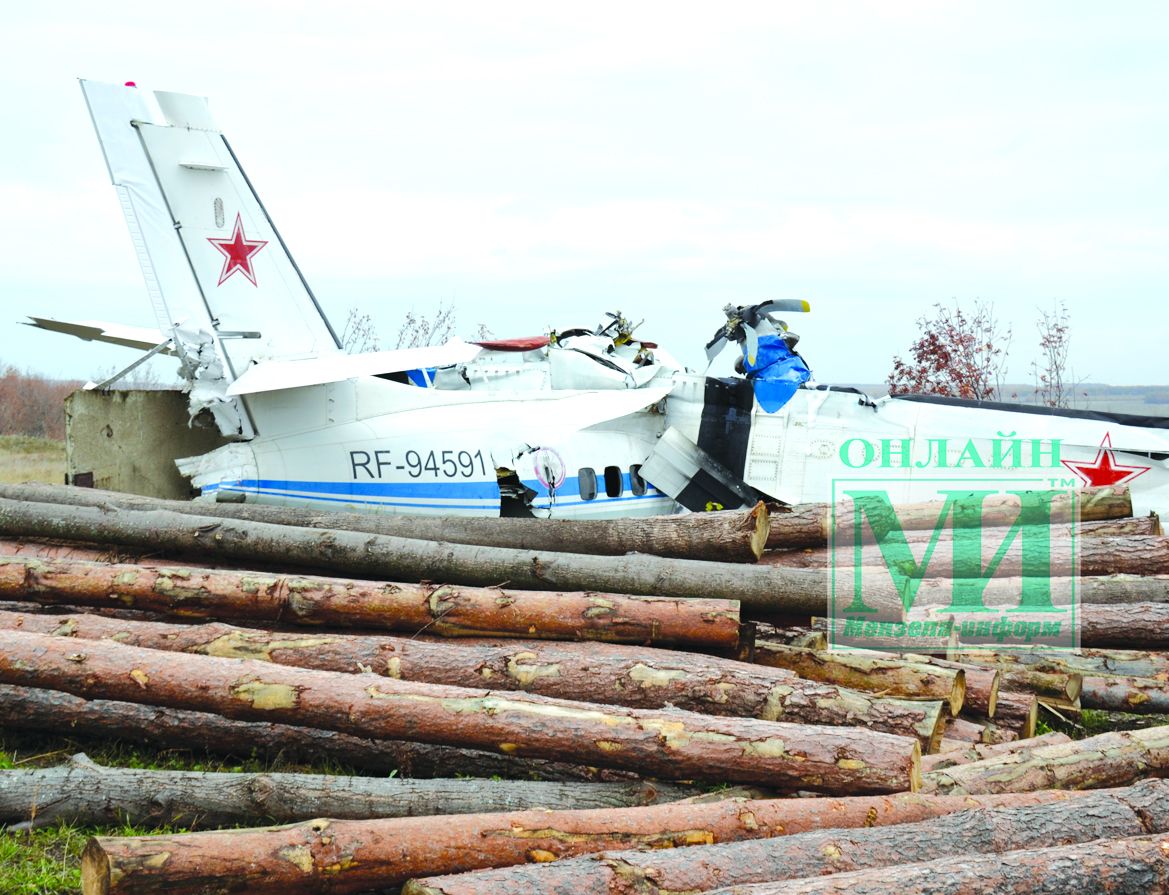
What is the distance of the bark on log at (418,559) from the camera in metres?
7.25

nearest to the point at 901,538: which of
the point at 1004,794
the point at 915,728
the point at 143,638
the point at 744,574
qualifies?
the point at 744,574

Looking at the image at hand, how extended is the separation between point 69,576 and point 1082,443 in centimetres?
923

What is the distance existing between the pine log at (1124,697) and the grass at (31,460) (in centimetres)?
1714

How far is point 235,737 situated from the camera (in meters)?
6.23

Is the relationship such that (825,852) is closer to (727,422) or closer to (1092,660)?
(1092,660)

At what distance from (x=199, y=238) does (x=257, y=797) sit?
916cm

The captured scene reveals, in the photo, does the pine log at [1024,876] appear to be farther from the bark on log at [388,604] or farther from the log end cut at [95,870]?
the bark on log at [388,604]

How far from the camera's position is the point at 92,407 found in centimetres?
1219

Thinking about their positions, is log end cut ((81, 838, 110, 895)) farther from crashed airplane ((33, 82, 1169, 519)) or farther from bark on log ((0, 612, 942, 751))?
crashed airplane ((33, 82, 1169, 519))

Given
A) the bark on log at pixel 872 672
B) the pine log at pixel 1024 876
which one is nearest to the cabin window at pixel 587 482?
the bark on log at pixel 872 672

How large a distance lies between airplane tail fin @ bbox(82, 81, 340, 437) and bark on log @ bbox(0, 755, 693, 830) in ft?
23.8

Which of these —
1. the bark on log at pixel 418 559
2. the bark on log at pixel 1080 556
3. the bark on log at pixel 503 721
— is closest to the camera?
the bark on log at pixel 503 721

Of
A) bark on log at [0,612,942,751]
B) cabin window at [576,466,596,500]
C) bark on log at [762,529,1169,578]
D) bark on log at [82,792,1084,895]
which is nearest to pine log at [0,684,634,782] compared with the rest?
bark on log at [0,612,942,751]

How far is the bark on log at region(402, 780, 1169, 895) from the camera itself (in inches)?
165
